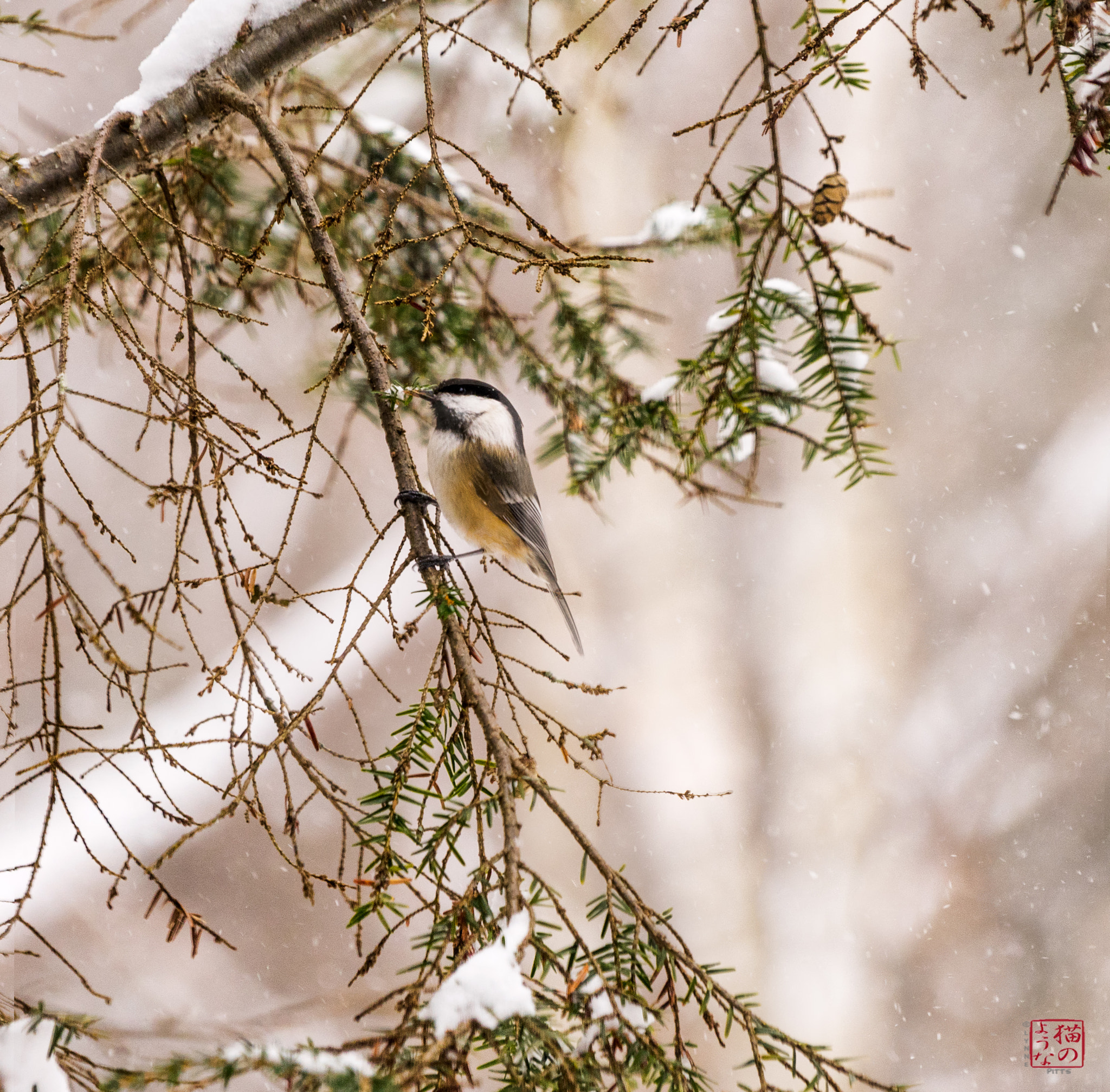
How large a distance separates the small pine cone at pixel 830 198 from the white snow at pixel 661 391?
0.25 m

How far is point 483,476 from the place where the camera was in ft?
4.17

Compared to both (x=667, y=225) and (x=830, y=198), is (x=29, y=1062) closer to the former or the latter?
(x=830, y=198)

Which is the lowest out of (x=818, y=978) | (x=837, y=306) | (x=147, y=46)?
(x=837, y=306)

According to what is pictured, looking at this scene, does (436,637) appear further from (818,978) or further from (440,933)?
(440,933)

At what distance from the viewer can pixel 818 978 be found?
3.59m

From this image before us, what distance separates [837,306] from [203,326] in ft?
7.86

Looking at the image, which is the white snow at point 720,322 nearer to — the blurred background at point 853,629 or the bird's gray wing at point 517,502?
the bird's gray wing at point 517,502

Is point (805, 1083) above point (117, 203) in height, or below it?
below

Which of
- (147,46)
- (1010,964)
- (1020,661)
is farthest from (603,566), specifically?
(147,46)

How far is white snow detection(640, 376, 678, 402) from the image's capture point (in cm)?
108
